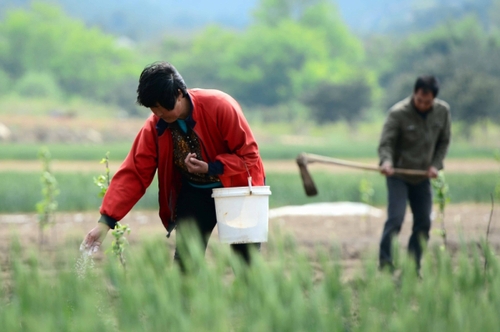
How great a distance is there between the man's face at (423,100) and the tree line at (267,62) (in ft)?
174

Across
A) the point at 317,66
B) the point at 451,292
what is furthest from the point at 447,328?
the point at 317,66

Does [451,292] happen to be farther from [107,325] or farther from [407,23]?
[407,23]

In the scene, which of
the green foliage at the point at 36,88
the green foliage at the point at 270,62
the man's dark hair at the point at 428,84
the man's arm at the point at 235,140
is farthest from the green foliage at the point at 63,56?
the man's arm at the point at 235,140

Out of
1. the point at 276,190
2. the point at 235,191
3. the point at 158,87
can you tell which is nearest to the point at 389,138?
the point at 235,191

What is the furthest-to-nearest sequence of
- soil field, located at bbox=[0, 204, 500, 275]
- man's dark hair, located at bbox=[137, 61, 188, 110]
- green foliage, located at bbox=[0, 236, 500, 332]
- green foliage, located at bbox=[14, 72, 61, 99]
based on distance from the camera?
green foliage, located at bbox=[14, 72, 61, 99] → soil field, located at bbox=[0, 204, 500, 275] → man's dark hair, located at bbox=[137, 61, 188, 110] → green foliage, located at bbox=[0, 236, 500, 332]

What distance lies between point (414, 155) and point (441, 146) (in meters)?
0.24

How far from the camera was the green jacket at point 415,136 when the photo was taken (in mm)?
6945

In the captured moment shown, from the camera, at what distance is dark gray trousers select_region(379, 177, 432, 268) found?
22.8 feet

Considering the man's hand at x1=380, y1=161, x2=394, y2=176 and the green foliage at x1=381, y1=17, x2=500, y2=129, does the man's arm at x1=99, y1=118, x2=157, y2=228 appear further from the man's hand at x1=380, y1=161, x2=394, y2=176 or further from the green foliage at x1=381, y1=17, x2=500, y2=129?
the green foliage at x1=381, y1=17, x2=500, y2=129

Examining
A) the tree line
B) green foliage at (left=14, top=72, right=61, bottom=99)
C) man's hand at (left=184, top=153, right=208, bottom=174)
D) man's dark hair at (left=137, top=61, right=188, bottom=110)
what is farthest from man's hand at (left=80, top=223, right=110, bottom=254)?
green foliage at (left=14, top=72, right=61, bottom=99)

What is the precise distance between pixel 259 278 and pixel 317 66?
275 ft

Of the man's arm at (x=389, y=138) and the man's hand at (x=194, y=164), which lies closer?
the man's hand at (x=194, y=164)

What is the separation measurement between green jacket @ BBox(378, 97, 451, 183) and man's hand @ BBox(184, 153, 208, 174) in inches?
109

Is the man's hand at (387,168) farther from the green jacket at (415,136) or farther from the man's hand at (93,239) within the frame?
the man's hand at (93,239)
